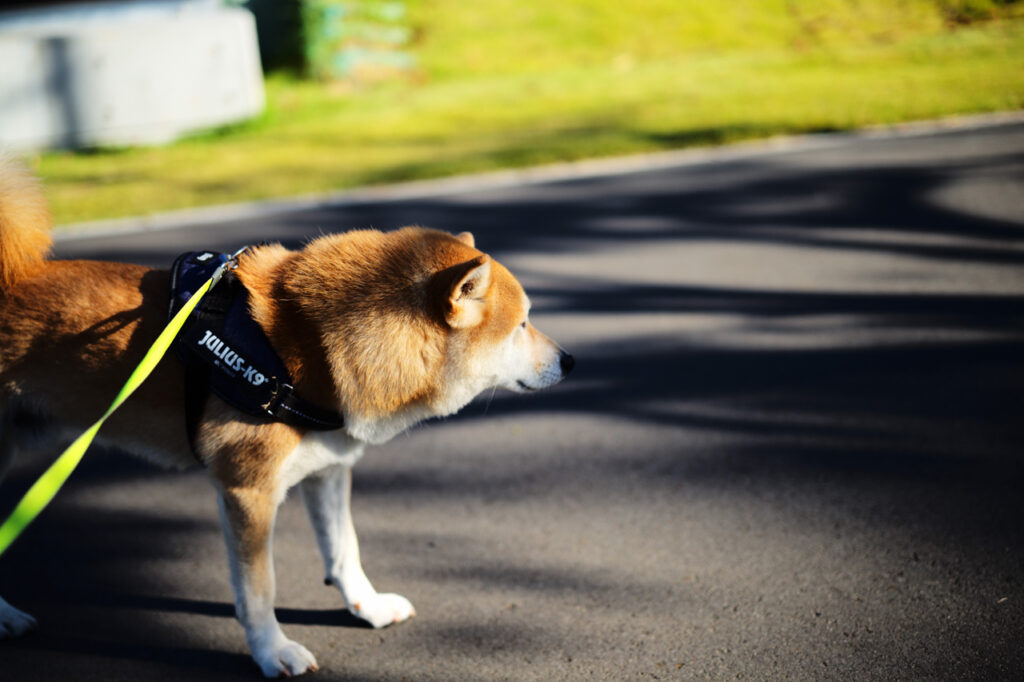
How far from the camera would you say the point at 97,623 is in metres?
3.28

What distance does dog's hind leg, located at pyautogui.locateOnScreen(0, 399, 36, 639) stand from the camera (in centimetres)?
295

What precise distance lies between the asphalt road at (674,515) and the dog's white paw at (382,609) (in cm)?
6

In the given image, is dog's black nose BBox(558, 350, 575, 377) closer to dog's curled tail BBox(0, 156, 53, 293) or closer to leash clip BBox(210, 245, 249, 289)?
leash clip BBox(210, 245, 249, 289)

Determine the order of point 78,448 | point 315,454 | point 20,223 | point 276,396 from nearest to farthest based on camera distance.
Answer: point 78,448 → point 276,396 → point 315,454 → point 20,223

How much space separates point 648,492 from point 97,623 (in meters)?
2.33

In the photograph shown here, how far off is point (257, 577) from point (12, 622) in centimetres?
110

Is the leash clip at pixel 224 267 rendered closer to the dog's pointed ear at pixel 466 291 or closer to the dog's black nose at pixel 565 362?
the dog's pointed ear at pixel 466 291

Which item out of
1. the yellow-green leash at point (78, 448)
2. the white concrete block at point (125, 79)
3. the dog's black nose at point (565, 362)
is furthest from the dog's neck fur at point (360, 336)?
the white concrete block at point (125, 79)

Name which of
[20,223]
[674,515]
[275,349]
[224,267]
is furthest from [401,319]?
[674,515]

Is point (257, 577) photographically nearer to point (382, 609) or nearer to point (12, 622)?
point (382, 609)

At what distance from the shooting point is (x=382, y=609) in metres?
3.18

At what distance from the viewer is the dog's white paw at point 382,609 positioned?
3.16 meters

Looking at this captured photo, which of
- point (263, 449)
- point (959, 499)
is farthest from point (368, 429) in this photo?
point (959, 499)

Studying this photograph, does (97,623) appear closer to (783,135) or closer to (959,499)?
(959,499)
